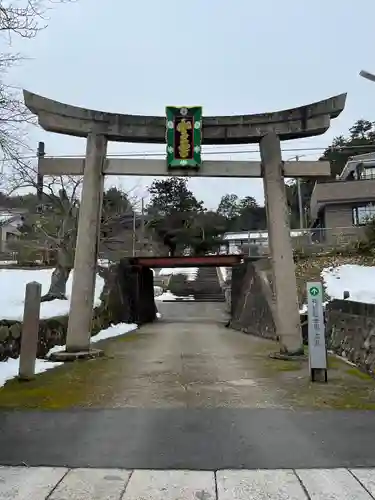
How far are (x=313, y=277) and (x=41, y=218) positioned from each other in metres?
14.0

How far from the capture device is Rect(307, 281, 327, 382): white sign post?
8.02 meters

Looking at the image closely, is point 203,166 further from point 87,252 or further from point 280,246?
point 87,252

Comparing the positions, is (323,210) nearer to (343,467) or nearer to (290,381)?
(290,381)

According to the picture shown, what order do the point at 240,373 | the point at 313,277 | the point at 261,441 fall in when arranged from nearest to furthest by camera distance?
1. the point at 261,441
2. the point at 240,373
3. the point at 313,277

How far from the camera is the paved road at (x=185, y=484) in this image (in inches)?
146

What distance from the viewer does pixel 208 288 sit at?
4878 centimetres

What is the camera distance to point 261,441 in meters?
5.00

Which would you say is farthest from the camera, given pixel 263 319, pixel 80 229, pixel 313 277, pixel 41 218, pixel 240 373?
pixel 41 218

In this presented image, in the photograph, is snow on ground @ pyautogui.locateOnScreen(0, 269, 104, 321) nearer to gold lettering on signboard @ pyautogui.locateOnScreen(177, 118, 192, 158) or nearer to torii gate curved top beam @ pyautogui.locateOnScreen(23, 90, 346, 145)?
torii gate curved top beam @ pyautogui.locateOnScreen(23, 90, 346, 145)

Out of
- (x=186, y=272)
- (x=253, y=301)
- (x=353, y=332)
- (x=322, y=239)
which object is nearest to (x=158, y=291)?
(x=186, y=272)

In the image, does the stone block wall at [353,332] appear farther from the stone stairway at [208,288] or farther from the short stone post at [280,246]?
the stone stairway at [208,288]

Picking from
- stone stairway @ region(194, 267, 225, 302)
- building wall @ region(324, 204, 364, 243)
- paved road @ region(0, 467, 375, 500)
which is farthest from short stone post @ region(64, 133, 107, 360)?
stone stairway @ region(194, 267, 225, 302)

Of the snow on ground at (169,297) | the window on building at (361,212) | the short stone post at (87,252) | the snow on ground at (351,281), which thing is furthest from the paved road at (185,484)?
the snow on ground at (169,297)

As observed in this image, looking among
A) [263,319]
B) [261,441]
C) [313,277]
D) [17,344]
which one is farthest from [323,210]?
[261,441]
